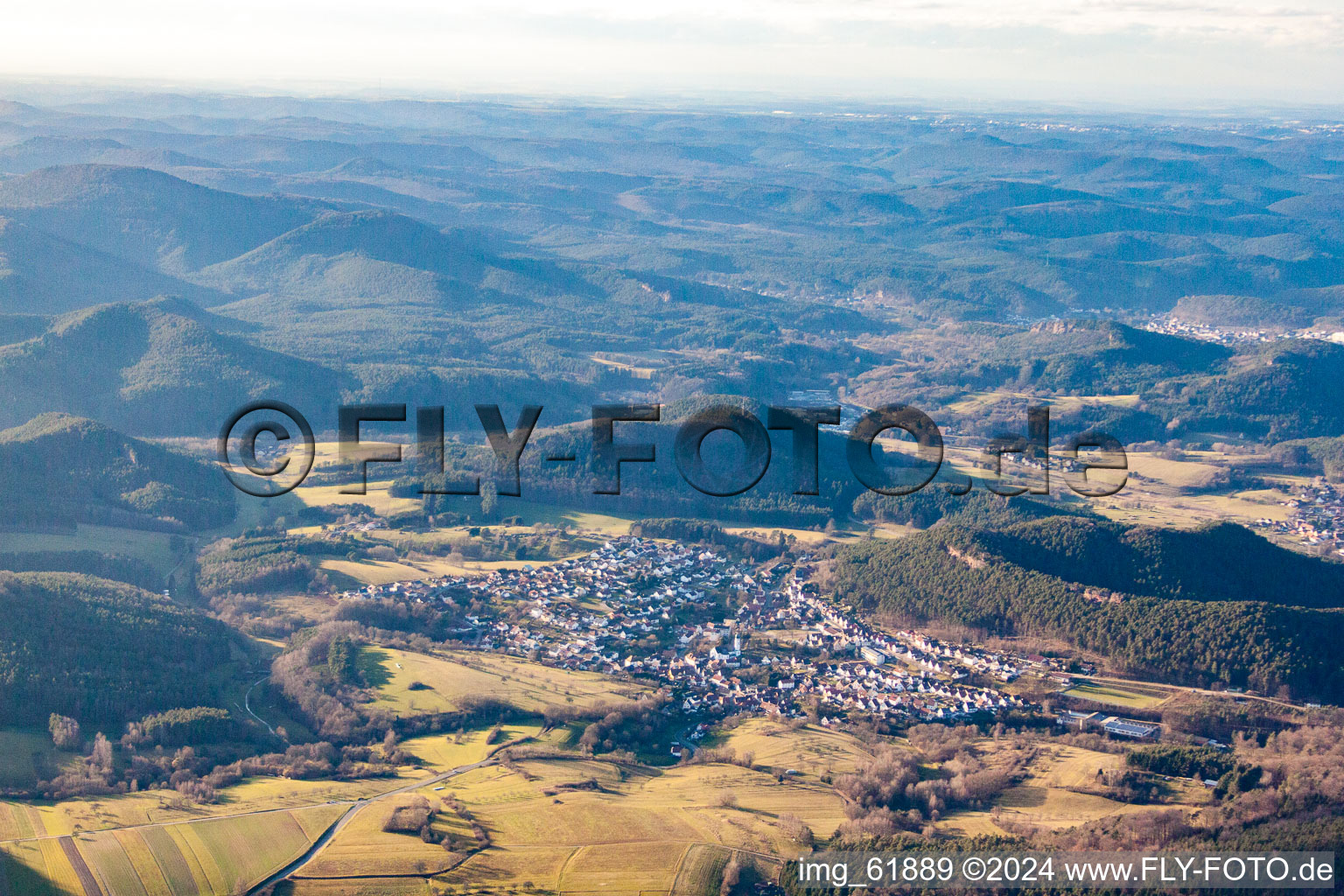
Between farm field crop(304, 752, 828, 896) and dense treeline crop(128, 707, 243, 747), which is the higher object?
dense treeline crop(128, 707, 243, 747)

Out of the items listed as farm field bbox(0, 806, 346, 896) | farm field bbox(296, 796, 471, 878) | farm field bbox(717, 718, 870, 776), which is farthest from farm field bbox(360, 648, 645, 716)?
farm field bbox(0, 806, 346, 896)

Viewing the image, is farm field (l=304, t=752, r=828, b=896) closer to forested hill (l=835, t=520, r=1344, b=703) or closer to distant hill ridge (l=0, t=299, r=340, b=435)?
forested hill (l=835, t=520, r=1344, b=703)

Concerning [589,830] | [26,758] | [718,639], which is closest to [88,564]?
[26,758]

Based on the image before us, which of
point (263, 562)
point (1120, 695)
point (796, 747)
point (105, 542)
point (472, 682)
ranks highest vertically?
point (105, 542)

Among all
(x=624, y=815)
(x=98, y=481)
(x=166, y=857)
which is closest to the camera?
(x=166, y=857)

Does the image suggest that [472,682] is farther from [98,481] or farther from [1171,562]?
[98,481]

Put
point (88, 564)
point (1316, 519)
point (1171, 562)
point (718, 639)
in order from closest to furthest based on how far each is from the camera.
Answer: point (718, 639)
point (1171, 562)
point (88, 564)
point (1316, 519)

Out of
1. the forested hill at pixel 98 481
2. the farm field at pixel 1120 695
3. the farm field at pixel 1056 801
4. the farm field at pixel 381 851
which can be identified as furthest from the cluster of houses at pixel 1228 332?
the farm field at pixel 381 851
